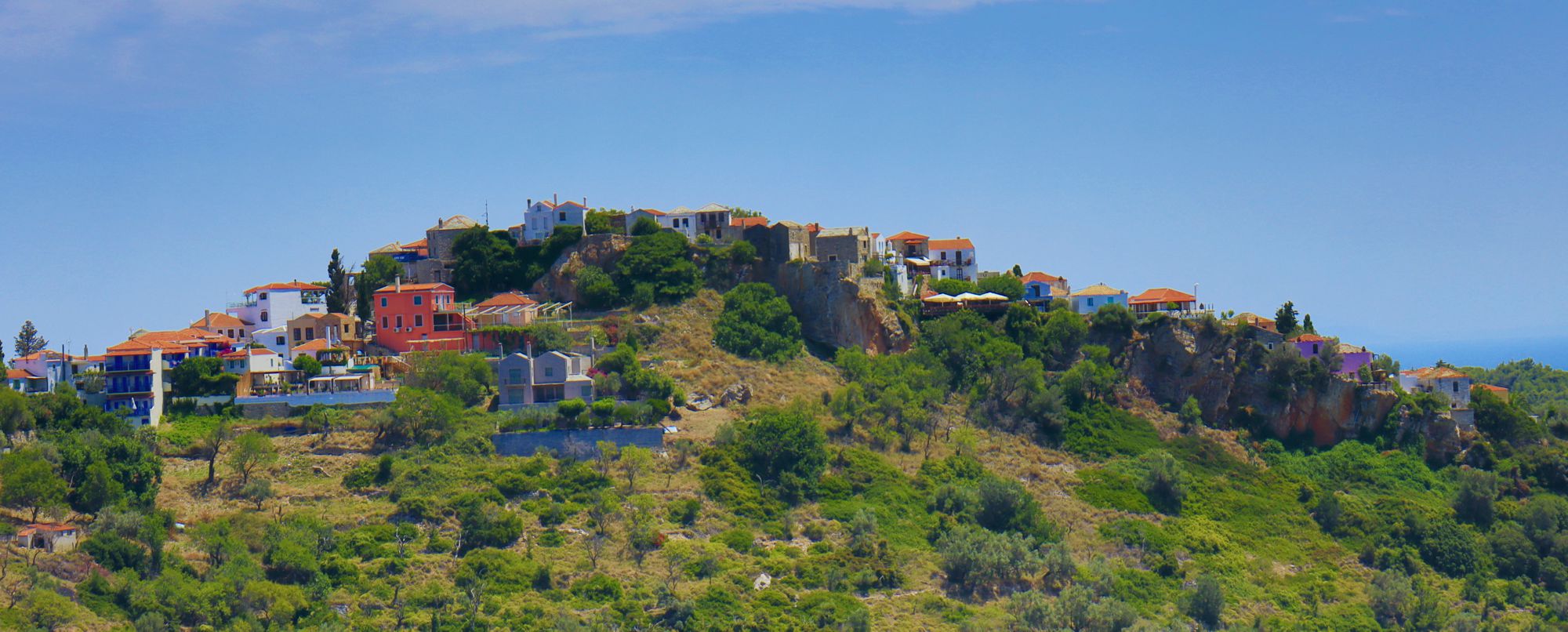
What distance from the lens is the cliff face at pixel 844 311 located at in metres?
87.1

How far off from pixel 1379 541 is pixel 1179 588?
35.8ft

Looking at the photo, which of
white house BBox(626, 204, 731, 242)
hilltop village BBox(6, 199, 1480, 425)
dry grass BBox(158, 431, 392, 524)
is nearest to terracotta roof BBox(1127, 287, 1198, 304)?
hilltop village BBox(6, 199, 1480, 425)

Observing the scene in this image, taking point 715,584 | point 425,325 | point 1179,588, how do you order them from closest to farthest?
point 715,584
point 1179,588
point 425,325

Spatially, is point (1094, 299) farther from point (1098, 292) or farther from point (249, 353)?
point (249, 353)

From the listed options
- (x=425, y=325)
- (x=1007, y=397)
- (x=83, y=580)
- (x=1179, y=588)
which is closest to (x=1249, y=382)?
(x=1007, y=397)

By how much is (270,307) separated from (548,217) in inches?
512

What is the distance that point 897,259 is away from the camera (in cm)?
9531

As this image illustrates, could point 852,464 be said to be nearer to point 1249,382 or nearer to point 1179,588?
point 1179,588

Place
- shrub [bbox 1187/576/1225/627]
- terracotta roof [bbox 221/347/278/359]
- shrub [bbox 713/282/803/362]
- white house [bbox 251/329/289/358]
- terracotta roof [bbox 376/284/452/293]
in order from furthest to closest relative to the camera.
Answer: shrub [bbox 713/282/803/362] → terracotta roof [bbox 376/284/452/293] → white house [bbox 251/329/289/358] → terracotta roof [bbox 221/347/278/359] → shrub [bbox 1187/576/1225/627]

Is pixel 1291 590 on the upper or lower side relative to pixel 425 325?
lower

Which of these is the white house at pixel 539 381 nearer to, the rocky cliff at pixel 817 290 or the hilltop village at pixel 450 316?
the hilltop village at pixel 450 316

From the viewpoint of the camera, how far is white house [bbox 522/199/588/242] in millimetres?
91250

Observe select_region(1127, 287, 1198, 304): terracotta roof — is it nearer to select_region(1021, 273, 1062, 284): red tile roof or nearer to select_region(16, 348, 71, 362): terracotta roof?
select_region(1021, 273, 1062, 284): red tile roof

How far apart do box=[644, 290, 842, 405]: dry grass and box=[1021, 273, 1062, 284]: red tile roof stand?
14.3m
